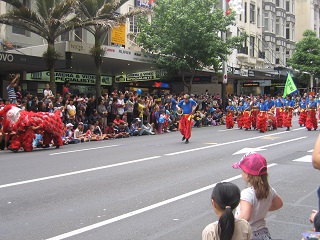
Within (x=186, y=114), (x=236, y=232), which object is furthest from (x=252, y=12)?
(x=236, y=232)

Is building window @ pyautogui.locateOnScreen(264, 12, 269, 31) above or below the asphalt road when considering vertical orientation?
above

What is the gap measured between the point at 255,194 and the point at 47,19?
61.6ft

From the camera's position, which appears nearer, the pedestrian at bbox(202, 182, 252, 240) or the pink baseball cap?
the pedestrian at bbox(202, 182, 252, 240)

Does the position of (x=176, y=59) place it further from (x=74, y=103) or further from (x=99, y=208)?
(x=99, y=208)

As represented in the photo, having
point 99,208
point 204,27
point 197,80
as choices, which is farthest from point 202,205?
point 197,80

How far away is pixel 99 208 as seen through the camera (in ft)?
25.2

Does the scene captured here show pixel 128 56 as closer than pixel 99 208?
No

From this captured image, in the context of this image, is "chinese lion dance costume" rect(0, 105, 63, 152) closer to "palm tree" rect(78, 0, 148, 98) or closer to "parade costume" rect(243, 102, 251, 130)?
"palm tree" rect(78, 0, 148, 98)

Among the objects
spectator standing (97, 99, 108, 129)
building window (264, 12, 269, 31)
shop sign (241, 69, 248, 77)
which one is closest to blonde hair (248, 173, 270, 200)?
spectator standing (97, 99, 108, 129)

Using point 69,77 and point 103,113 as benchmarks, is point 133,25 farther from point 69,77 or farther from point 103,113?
point 103,113

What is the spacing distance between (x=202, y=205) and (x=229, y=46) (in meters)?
24.7

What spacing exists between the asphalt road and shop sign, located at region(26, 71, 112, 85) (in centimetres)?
1330

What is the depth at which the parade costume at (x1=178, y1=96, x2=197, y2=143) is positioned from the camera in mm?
17562

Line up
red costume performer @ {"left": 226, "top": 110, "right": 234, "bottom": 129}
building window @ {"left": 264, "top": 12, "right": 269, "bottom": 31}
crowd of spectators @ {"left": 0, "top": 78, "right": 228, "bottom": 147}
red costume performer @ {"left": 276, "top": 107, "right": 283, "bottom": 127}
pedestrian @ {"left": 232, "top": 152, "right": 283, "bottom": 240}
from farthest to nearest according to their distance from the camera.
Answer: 1. building window @ {"left": 264, "top": 12, "right": 269, "bottom": 31}
2. red costume performer @ {"left": 226, "top": 110, "right": 234, "bottom": 129}
3. red costume performer @ {"left": 276, "top": 107, "right": 283, "bottom": 127}
4. crowd of spectators @ {"left": 0, "top": 78, "right": 228, "bottom": 147}
5. pedestrian @ {"left": 232, "top": 152, "right": 283, "bottom": 240}
